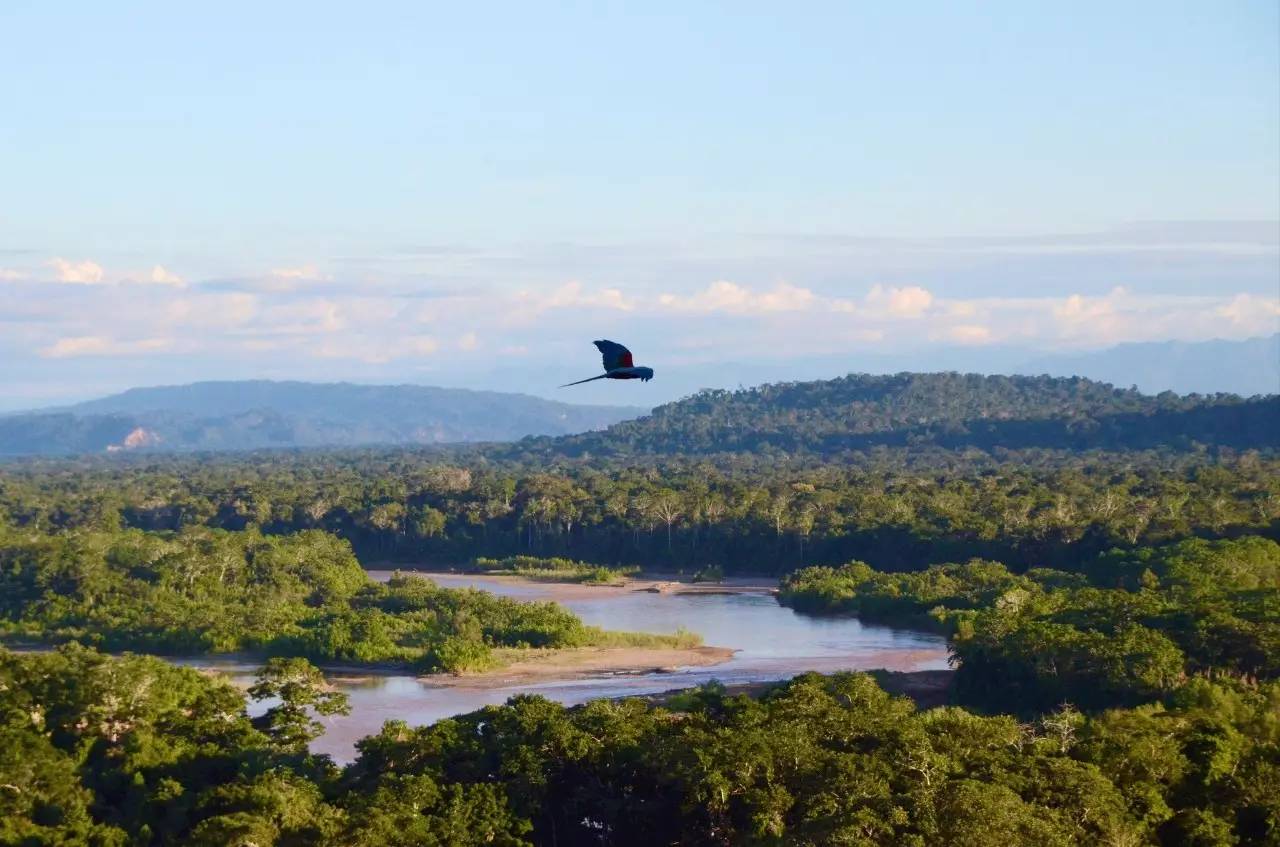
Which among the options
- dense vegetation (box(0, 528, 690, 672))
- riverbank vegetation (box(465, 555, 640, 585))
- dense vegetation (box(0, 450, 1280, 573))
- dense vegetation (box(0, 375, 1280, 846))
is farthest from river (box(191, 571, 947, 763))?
dense vegetation (box(0, 450, 1280, 573))

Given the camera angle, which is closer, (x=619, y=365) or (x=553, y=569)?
(x=619, y=365)

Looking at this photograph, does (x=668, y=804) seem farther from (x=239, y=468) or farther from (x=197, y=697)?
(x=239, y=468)

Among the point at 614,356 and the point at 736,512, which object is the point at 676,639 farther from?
the point at 614,356

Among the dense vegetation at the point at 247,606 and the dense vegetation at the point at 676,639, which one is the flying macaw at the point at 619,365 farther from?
the dense vegetation at the point at 247,606

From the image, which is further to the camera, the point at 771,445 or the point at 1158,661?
the point at 771,445

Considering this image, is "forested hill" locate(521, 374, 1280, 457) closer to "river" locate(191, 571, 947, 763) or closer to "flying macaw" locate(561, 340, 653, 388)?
"river" locate(191, 571, 947, 763)

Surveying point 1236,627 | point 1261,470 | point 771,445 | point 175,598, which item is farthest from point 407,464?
point 1236,627

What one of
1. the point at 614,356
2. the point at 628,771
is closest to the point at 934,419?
the point at 628,771
